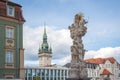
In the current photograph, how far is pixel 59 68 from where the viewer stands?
114m

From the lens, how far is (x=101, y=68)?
401 ft

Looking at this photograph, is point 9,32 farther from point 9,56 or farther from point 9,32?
point 9,56

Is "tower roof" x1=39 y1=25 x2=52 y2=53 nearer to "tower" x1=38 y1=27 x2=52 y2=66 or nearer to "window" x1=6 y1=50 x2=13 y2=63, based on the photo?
"tower" x1=38 y1=27 x2=52 y2=66

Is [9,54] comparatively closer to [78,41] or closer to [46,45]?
[78,41]

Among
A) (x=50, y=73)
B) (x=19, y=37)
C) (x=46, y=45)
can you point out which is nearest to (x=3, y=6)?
(x=19, y=37)

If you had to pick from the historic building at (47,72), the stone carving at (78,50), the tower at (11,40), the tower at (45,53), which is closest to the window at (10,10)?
the tower at (11,40)

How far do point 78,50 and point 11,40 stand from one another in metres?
14.0

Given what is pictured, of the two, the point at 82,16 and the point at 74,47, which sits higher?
the point at 82,16

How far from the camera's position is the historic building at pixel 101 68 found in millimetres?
118681

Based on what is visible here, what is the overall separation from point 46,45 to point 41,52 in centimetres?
568

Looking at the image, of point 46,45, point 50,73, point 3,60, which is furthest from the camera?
point 46,45

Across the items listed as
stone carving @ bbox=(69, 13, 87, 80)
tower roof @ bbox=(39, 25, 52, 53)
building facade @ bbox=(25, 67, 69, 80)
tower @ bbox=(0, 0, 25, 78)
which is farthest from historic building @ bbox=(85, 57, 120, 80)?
stone carving @ bbox=(69, 13, 87, 80)

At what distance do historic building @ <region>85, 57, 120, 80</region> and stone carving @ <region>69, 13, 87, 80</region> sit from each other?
300 feet

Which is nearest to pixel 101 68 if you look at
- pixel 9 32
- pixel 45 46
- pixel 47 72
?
pixel 47 72
